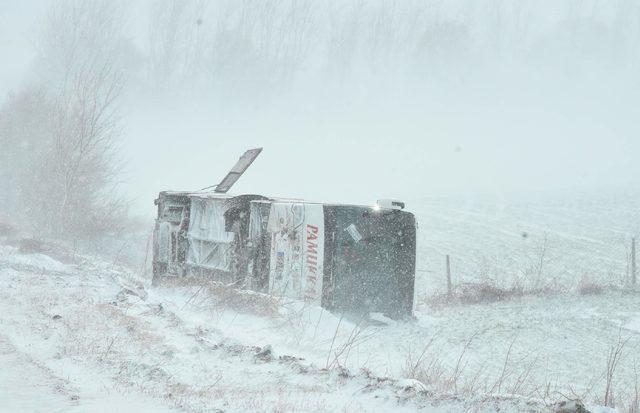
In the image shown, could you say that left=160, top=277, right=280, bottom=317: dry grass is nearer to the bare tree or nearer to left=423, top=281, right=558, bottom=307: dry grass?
left=423, top=281, right=558, bottom=307: dry grass

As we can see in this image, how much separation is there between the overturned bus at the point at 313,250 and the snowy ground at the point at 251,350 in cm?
73

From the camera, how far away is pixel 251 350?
24.4 feet

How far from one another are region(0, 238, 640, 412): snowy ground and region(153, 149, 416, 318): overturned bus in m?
0.73

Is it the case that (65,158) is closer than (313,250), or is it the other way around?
(313,250)

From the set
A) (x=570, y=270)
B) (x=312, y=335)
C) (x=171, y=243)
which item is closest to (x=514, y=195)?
(x=570, y=270)

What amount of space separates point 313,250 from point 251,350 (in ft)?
13.5

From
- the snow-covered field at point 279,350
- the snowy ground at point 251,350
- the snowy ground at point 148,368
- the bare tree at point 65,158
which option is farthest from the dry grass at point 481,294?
the bare tree at point 65,158

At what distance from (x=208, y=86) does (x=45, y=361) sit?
196 ft

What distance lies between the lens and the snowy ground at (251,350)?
5398 mm

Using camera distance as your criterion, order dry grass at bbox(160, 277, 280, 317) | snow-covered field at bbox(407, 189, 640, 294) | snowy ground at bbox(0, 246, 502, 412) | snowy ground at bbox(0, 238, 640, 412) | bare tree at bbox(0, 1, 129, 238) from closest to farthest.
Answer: snowy ground at bbox(0, 246, 502, 412)
snowy ground at bbox(0, 238, 640, 412)
dry grass at bbox(160, 277, 280, 317)
snow-covered field at bbox(407, 189, 640, 294)
bare tree at bbox(0, 1, 129, 238)

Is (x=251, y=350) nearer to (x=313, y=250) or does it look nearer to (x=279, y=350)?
(x=279, y=350)

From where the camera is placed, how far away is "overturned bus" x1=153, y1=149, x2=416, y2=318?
1133cm

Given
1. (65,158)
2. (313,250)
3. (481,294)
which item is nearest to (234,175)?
(313,250)

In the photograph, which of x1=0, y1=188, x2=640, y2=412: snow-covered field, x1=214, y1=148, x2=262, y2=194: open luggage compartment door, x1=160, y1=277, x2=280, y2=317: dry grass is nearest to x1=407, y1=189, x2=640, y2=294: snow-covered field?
x1=0, y1=188, x2=640, y2=412: snow-covered field
